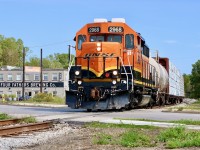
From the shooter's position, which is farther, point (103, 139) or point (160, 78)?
point (160, 78)

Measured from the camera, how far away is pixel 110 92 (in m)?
21.6

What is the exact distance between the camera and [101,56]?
71.9 feet

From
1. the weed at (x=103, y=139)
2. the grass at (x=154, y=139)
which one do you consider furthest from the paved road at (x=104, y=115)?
the grass at (x=154, y=139)

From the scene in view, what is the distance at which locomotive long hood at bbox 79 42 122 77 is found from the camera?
2188cm

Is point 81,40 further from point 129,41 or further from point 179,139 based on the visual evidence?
point 179,139

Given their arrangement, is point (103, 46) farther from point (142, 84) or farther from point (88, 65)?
point (142, 84)

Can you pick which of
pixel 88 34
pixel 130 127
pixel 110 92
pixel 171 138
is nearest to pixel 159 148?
pixel 171 138

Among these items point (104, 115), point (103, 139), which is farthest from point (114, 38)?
point (103, 139)

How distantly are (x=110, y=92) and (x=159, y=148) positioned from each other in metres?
12.6

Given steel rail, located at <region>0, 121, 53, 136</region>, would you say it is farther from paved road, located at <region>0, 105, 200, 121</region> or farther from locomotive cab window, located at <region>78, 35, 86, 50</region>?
locomotive cab window, located at <region>78, 35, 86, 50</region>

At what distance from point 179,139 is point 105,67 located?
39.7 ft

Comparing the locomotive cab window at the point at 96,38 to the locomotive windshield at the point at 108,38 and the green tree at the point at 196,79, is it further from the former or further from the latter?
the green tree at the point at 196,79

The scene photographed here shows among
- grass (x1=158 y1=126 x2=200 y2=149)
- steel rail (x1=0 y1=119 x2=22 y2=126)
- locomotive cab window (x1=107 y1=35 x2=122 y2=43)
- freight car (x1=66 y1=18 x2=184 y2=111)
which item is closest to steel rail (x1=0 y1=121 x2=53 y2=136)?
steel rail (x1=0 y1=119 x2=22 y2=126)

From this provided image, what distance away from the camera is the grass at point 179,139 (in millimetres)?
8984
